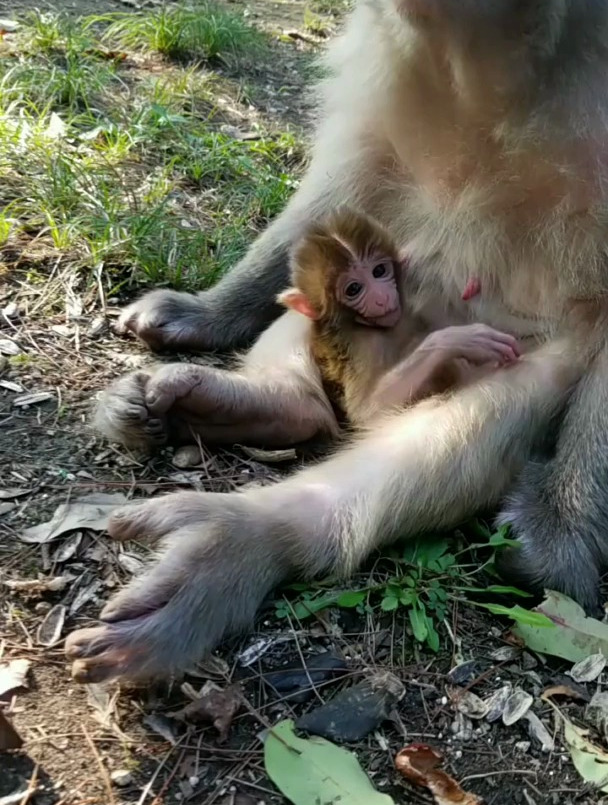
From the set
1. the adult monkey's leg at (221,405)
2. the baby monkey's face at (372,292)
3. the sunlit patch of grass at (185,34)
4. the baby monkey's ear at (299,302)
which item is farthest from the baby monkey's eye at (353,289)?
the sunlit patch of grass at (185,34)

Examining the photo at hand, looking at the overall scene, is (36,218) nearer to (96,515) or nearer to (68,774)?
(96,515)

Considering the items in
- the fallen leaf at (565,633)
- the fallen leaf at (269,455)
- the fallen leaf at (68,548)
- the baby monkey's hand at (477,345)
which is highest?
the baby monkey's hand at (477,345)

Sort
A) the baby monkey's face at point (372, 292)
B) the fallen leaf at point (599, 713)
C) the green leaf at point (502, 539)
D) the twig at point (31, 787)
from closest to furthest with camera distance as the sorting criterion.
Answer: the twig at point (31, 787), the fallen leaf at point (599, 713), the green leaf at point (502, 539), the baby monkey's face at point (372, 292)

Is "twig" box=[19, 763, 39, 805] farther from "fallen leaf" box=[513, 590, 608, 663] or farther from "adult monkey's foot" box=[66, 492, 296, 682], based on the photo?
"fallen leaf" box=[513, 590, 608, 663]

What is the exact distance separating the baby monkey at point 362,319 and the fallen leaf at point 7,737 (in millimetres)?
1406

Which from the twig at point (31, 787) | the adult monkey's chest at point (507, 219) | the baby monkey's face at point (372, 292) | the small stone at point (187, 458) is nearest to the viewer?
the twig at point (31, 787)

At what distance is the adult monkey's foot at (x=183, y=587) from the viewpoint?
6.84 ft

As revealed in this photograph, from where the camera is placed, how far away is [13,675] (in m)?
2.09

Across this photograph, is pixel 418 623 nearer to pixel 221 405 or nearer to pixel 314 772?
pixel 314 772

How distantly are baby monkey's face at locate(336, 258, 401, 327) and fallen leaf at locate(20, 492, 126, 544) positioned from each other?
3.28ft

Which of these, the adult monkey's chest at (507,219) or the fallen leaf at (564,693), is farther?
the adult monkey's chest at (507,219)

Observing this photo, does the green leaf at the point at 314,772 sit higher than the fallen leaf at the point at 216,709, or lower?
higher

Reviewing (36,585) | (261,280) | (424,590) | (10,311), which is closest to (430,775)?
(424,590)

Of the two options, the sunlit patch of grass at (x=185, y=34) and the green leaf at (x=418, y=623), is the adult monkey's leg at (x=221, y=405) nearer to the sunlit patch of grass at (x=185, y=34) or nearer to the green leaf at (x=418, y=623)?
the green leaf at (x=418, y=623)
